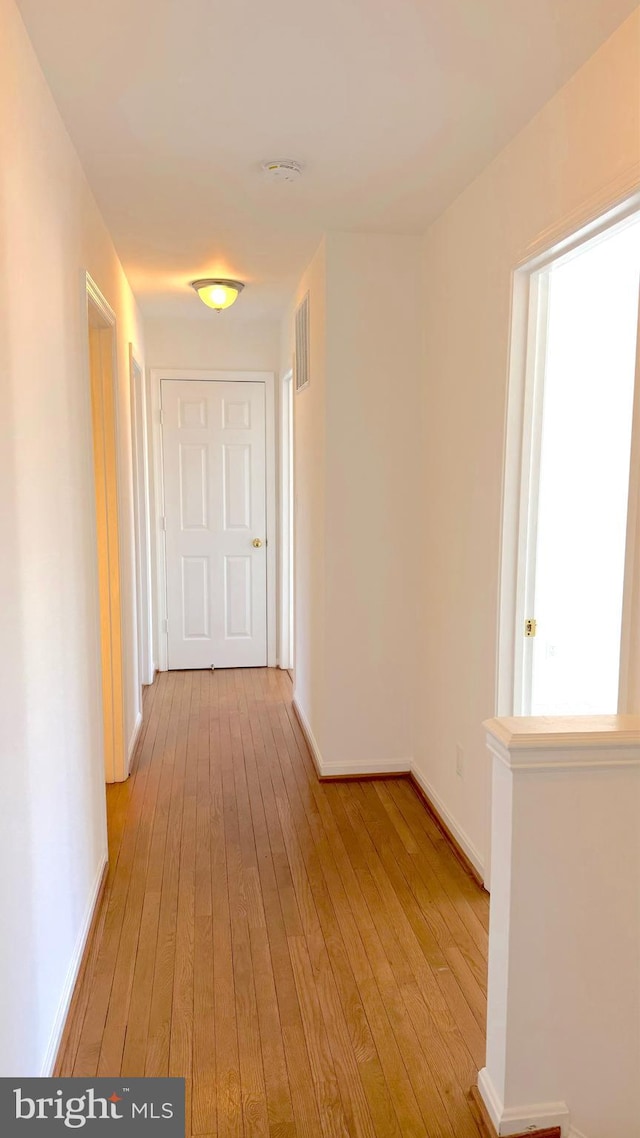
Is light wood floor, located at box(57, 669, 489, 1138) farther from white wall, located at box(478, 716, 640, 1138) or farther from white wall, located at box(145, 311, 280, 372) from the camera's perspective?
white wall, located at box(145, 311, 280, 372)

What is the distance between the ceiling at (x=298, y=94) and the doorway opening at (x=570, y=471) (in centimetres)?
54

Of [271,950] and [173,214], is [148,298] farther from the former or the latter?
[271,950]

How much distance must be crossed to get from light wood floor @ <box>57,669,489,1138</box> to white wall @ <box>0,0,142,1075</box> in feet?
0.72

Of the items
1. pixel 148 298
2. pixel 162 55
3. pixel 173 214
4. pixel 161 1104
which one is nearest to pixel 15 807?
pixel 161 1104

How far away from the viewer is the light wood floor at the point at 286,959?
5.88 feet

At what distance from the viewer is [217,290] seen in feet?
Answer: 13.3

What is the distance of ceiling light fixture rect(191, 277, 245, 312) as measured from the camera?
13.3ft

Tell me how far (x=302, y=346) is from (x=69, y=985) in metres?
3.14

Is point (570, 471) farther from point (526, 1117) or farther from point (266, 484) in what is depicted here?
point (266, 484)

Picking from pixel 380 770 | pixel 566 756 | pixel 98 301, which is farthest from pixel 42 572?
pixel 380 770

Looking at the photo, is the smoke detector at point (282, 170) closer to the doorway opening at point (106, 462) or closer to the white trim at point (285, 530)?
the doorway opening at point (106, 462)

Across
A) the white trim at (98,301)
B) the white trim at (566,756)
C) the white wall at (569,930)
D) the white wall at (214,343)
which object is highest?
the white wall at (214,343)

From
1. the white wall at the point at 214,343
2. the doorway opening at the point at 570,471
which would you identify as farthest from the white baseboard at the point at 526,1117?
the white wall at the point at 214,343

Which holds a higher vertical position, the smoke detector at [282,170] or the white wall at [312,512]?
the smoke detector at [282,170]
